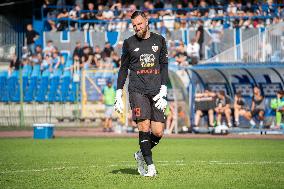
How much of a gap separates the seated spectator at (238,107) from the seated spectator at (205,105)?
869mm

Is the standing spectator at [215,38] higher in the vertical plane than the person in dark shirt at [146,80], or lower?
higher

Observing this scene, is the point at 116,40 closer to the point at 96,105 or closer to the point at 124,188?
the point at 96,105

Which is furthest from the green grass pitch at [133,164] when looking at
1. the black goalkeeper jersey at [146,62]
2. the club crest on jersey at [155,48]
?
the club crest on jersey at [155,48]

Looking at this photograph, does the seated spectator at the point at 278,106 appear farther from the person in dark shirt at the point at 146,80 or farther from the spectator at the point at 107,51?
the person in dark shirt at the point at 146,80

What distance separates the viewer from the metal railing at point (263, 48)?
29.7 m

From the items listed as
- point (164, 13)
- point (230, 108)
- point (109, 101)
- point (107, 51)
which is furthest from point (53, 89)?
point (230, 108)

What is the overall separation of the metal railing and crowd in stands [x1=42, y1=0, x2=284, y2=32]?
15.7 ft

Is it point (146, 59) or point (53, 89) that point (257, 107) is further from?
point (146, 59)

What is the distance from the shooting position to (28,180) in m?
12.3

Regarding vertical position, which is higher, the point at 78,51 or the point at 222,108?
the point at 78,51

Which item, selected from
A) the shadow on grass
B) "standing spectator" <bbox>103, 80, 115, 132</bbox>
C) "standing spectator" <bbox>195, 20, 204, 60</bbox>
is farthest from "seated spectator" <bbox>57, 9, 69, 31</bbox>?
the shadow on grass

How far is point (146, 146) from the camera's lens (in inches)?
497

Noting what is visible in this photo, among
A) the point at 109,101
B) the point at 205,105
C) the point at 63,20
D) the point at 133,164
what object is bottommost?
the point at 133,164

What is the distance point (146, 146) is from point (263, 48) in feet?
59.8
